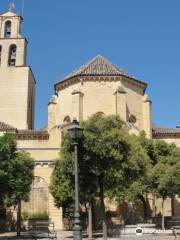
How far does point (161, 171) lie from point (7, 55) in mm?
27111

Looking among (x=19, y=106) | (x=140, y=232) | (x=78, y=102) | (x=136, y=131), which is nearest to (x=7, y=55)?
(x=19, y=106)

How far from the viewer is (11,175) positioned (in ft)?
70.9

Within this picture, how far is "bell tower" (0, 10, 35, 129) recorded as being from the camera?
45.1 m

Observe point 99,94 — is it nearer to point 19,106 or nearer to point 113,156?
point 19,106

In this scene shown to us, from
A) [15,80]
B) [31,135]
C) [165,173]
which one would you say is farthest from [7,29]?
[165,173]

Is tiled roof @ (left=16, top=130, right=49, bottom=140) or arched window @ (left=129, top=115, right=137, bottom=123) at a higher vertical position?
arched window @ (left=129, top=115, right=137, bottom=123)

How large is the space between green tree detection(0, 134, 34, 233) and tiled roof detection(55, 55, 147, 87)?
1472cm

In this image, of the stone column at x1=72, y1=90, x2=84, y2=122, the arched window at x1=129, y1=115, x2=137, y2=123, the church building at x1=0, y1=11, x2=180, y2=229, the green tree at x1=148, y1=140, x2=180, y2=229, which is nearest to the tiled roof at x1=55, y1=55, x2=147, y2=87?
the church building at x1=0, y1=11, x2=180, y2=229

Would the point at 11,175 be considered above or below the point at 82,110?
below

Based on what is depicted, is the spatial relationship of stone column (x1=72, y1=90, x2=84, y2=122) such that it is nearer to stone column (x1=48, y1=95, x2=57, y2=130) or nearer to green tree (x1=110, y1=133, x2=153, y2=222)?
stone column (x1=48, y1=95, x2=57, y2=130)

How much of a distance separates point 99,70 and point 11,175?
61.2 feet

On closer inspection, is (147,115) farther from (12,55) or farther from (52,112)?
(12,55)

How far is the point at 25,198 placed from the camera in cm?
2550

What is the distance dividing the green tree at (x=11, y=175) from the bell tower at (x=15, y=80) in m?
21.2
